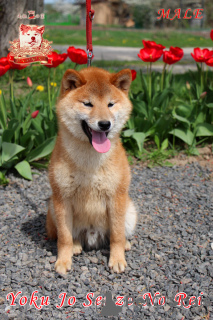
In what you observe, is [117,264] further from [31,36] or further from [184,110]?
[184,110]

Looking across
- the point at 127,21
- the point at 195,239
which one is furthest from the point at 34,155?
the point at 127,21

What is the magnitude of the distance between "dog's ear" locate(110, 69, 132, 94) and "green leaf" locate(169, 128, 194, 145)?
7.31ft

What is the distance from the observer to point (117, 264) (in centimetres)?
277

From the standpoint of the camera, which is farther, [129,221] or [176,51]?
[176,51]

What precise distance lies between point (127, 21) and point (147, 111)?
33544mm

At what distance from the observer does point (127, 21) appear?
35312 millimetres

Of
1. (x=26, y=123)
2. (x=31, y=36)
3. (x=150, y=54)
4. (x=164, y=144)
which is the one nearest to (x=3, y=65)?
(x=31, y=36)

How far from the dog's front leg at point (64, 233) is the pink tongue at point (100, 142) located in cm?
54

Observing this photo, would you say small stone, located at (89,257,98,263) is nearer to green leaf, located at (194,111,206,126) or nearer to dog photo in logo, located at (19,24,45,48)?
dog photo in logo, located at (19,24,45,48)

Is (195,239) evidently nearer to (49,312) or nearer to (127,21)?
(49,312)

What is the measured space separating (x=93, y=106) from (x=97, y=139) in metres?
0.24

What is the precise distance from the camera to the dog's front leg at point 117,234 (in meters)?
2.71

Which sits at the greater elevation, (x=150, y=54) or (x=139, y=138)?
(x=150, y=54)

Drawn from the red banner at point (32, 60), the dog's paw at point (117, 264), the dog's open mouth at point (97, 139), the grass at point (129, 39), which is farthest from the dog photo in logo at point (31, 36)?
the grass at point (129, 39)
